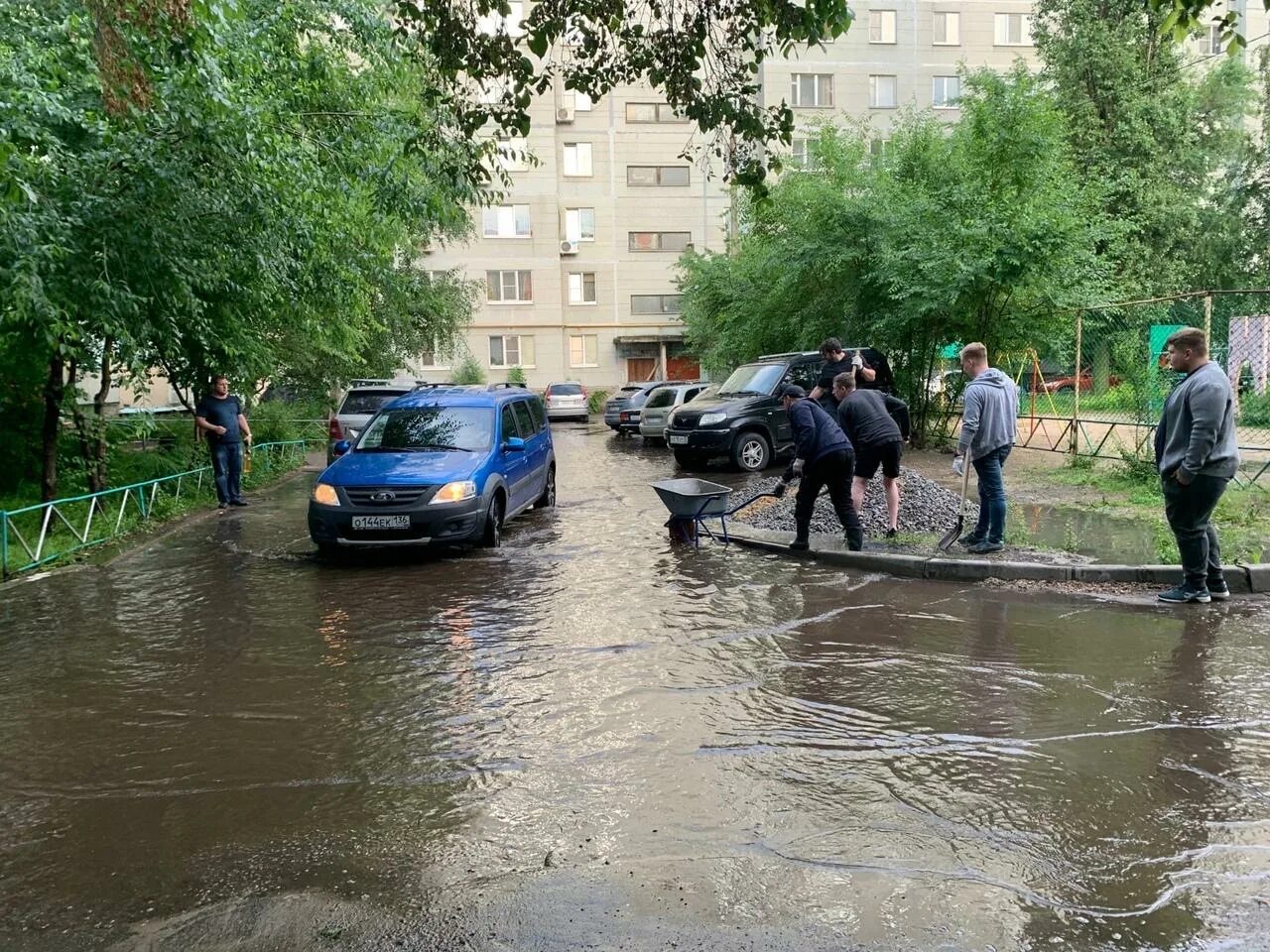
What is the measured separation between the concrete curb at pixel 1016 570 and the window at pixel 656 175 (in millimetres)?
39967

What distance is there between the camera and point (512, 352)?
45.7 metres

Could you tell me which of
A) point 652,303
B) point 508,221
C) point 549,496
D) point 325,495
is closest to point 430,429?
point 325,495

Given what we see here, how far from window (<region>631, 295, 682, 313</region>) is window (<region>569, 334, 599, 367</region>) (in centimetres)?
258

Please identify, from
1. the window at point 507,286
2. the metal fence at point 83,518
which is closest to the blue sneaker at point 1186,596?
the metal fence at point 83,518

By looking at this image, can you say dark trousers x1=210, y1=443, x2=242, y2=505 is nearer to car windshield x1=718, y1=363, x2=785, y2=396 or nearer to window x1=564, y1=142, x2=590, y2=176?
car windshield x1=718, y1=363, x2=785, y2=396

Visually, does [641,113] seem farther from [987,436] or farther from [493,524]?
[987,436]

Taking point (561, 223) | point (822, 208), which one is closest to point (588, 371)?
point (561, 223)

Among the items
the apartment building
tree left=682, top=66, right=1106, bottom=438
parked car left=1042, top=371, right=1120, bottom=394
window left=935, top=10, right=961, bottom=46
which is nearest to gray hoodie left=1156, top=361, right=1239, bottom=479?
parked car left=1042, top=371, right=1120, bottom=394

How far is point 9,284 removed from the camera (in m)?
7.89

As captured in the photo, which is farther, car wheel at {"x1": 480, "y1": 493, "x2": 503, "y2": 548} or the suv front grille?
car wheel at {"x1": 480, "y1": 493, "x2": 503, "y2": 548}

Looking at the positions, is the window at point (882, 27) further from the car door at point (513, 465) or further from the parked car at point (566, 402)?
the car door at point (513, 465)

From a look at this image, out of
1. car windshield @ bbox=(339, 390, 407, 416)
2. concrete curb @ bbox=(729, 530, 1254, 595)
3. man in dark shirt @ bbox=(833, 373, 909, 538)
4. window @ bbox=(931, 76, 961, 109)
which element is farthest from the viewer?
window @ bbox=(931, 76, 961, 109)

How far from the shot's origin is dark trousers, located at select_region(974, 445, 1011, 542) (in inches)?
321

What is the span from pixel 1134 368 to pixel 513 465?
28.0ft
